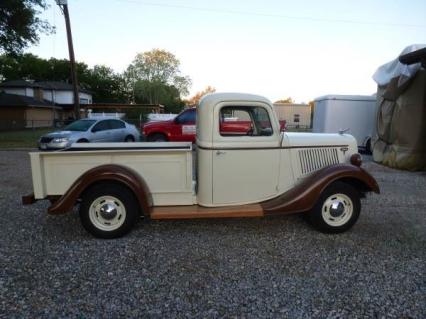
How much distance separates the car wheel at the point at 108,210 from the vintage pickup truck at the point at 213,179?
0.01 metres

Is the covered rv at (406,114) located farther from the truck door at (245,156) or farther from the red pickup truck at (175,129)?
the red pickup truck at (175,129)

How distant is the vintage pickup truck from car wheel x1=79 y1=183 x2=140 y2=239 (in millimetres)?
13

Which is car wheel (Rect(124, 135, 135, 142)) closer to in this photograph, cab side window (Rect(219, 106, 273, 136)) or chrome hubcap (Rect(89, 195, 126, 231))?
chrome hubcap (Rect(89, 195, 126, 231))

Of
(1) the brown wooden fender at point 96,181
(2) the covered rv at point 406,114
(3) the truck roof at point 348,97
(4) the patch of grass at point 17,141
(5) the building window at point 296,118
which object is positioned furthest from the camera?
(5) the building window at point 296,118

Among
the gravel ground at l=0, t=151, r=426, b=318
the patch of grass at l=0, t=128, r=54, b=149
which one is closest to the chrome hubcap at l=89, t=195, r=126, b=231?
the gravel ground at l=0, t=151, r=426, b=318

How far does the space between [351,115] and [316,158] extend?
950cm

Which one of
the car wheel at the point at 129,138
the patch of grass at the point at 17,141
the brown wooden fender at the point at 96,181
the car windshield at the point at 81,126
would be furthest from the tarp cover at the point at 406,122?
the patch of grass at the point at 17,141

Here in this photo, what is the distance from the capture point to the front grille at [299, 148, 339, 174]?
4.46m

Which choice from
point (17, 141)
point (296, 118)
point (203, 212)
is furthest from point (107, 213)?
point (296, 118)

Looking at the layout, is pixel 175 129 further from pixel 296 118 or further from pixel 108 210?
pixel 296 118

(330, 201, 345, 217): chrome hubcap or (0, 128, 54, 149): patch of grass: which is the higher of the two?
(330, 201, 345, 217): chrome hubcap

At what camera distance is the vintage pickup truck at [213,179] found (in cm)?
400

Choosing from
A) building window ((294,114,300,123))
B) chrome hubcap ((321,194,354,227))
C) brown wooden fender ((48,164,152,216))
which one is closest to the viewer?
brown wooden fender ((48,164,152,216))

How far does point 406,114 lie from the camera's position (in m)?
9.34
